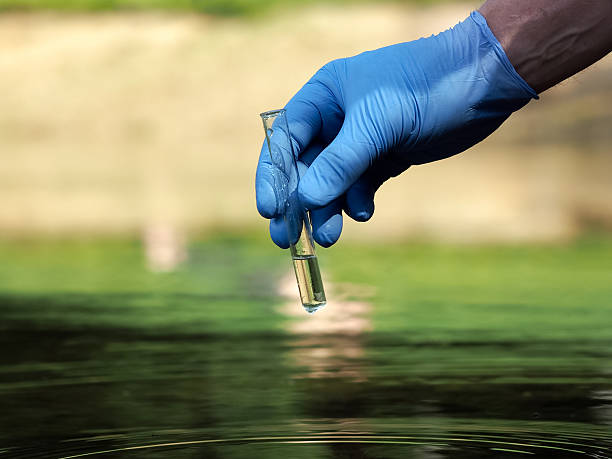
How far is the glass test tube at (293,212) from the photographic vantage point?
6.36ft

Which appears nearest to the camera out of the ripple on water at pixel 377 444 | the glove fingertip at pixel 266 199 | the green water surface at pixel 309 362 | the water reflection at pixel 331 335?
the ripple on water at pixel 377 444

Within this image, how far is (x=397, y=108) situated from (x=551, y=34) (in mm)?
284

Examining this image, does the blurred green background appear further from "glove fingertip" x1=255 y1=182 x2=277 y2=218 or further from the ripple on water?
"glove fingertip" x1=255 y1=182 x2=277 y2=218

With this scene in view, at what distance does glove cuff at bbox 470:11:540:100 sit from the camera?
208 cm

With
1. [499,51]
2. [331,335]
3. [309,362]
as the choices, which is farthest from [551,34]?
[331,335]

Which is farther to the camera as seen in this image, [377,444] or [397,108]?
[397,108]

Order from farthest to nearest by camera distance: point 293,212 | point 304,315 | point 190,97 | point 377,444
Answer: point 190,97
point 304,315
point 293,212
point 377,444

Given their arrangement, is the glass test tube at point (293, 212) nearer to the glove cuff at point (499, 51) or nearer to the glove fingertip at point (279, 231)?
the glove fingertip at point (279, 231)

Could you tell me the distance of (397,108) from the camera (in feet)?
6.81

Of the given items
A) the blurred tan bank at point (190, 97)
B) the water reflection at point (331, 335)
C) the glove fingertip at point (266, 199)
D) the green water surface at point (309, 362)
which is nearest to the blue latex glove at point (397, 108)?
the glove fingertip at point (266, 199)

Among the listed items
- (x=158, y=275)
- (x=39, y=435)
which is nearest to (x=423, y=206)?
(x=158, y=275)

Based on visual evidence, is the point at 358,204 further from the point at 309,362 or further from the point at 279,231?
the point at 309,362

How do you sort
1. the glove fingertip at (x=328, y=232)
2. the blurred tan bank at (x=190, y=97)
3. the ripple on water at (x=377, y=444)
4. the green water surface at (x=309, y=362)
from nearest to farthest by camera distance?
the ripple on water at (x=377, y=444), the green water surface at (x=309, y=362), the glove fingertip at (x=328, y=232), the blurred tan bank at (x=190, y=97)

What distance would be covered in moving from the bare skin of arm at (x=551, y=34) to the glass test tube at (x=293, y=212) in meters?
0.42
